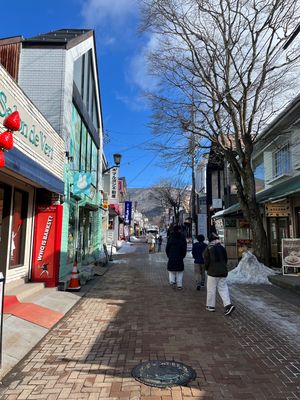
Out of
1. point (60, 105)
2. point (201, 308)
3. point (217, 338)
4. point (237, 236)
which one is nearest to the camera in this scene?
point (217, 338)

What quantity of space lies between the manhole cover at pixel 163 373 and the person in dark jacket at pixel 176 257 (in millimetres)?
5793

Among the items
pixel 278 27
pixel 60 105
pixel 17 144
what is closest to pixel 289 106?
pixel 278 27

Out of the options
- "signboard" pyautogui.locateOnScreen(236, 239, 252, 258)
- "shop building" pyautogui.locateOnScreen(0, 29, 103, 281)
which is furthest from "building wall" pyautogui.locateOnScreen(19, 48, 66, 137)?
"signboard" pyautogui.locateOnScreen(236, 239, 252, 258)

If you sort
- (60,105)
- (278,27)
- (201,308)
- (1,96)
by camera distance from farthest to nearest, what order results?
(278,27)
(60,105)
(201,308)
(1,96)

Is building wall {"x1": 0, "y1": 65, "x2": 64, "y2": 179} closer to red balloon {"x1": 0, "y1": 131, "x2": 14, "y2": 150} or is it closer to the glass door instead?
the glass door

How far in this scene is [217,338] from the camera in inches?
223

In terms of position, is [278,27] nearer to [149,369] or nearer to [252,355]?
[252,355]

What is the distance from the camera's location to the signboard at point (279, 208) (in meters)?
14.4

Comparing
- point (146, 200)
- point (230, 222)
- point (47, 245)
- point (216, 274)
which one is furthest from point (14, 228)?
point (146, 200)

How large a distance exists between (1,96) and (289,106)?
34.0ft

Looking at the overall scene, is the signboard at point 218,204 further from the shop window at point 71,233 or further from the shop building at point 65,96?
the shop window at point 71,233

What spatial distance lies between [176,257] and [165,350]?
5.32 m

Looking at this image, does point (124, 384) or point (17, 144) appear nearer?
point (124, 384)

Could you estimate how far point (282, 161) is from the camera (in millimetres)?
15523
